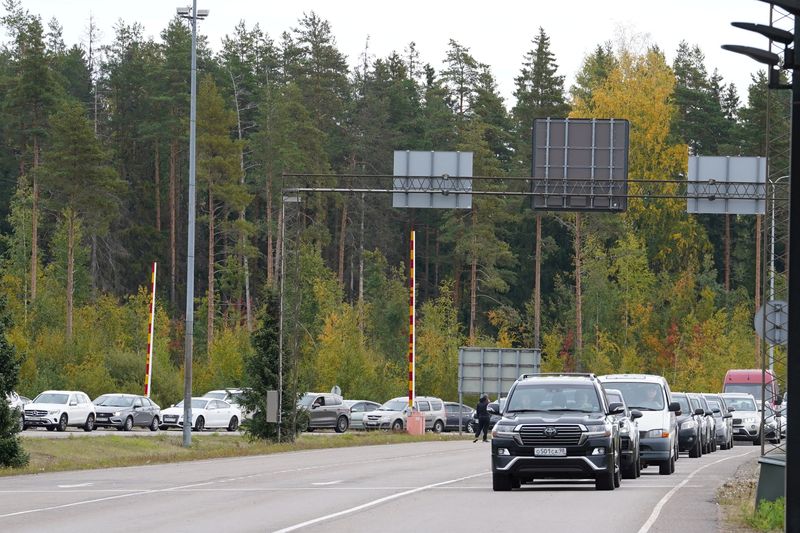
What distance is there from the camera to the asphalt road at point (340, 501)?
18.7 metres

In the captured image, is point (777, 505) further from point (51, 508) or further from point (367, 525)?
point (51, 508)

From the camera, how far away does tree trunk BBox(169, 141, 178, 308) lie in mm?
102312

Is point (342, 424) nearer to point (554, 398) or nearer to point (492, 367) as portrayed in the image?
point (492, 367)

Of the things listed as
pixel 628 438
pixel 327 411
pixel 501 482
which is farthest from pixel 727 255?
pixel 501 482

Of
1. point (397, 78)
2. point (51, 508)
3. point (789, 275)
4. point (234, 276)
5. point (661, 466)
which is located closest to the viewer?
point (789, 275)

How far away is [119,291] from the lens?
104750 mm

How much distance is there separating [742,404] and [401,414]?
16551mm

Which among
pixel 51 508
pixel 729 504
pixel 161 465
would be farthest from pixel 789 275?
pixel 161 465

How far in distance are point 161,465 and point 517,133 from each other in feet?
232

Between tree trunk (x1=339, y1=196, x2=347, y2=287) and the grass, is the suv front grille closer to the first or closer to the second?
the grass

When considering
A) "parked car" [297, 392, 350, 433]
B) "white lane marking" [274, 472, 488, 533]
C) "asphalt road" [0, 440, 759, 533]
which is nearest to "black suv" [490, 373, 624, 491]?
"asphalt road" [0, 440, 759, 533]

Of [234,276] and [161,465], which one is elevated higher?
[234,276]

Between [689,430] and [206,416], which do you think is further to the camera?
[206,416]

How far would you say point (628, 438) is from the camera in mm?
27969
